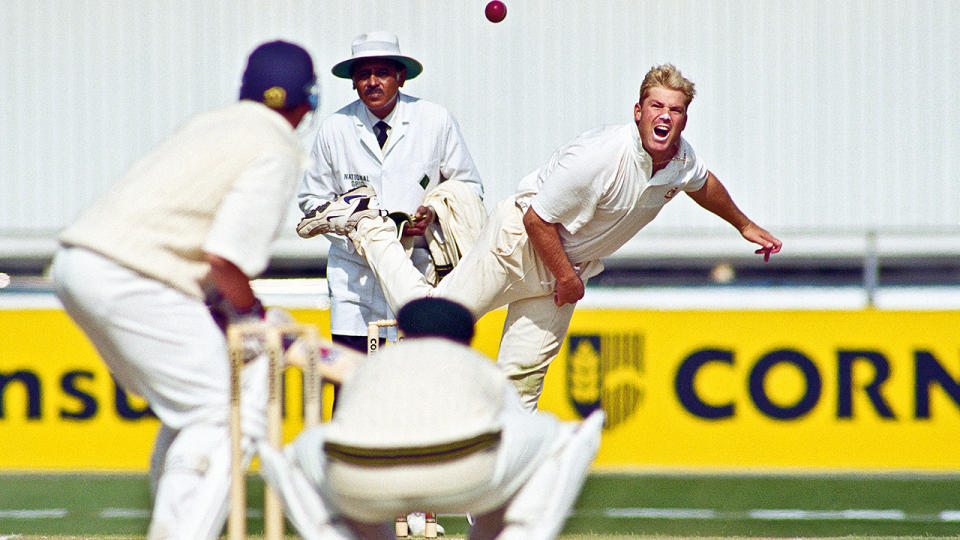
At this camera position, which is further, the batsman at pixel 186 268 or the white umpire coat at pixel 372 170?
the white umpire coat at pixel 372 170

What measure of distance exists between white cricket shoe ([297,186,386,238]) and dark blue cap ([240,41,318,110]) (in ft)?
5.05

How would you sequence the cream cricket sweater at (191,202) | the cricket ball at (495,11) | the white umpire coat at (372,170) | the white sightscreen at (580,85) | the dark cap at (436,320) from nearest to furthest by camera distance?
the dark cap at (436,320) → the cream cricket sweater at (191,202) → the white umpire coat at (372,170) → the cricket ball at (495,11) → the white sightscreen at (580,85)

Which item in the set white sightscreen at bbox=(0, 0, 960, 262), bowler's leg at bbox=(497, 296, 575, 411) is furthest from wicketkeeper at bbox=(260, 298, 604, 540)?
white sightscreen at bbox=(0, 0, 960, 262)

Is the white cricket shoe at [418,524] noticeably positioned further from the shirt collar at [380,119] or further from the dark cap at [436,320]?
the dark cap at [436,320]

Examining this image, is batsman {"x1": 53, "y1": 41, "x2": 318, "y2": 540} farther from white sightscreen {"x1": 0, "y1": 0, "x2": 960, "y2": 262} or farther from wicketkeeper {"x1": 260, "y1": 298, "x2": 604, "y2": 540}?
white sightscreen {"x1": 0, "y1": 0, "x2": 960, "y2": 262}

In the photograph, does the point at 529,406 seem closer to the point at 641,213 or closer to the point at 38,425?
the point at 641,213

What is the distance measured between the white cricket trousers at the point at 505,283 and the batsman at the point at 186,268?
61.3 inches

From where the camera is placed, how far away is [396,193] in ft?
17.0

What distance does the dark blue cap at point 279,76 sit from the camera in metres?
3.24

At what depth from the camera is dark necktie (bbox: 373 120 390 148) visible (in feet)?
17.2

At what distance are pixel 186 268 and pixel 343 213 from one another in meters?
1.71

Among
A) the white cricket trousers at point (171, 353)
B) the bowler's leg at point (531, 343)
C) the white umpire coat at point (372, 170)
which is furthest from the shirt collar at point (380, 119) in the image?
the white cricket trousers at point (171, 353)

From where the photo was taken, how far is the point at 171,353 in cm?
307

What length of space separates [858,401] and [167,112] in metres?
5.46
